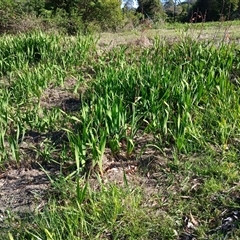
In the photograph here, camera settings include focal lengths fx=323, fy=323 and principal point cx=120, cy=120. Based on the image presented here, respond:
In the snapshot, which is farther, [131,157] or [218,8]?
[218,8]

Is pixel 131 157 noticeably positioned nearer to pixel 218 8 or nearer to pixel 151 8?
pixel 218 8

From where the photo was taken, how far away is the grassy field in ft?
6.82

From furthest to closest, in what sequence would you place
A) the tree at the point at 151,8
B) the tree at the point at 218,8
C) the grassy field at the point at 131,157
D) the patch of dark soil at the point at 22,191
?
the tree at the point at 151,8
the tree at the point at 218,8
the patch of dark soil at the point at 22,191
the grassy field at the point at 131,157

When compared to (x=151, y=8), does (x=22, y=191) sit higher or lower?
lower

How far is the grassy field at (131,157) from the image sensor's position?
208 centimetres

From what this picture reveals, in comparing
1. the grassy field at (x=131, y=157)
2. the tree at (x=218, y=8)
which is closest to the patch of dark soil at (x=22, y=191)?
the grassy field at (x=131, y=157)

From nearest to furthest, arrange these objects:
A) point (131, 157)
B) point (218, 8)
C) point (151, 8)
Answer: point (131, 157) → point (218, 8) → point (151, 8)

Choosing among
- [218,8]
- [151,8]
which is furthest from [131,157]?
[151,8]

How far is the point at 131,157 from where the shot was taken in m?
2.84

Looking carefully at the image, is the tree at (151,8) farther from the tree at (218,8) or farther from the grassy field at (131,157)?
the grassy field at (131,157)

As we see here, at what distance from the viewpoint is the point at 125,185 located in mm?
2389

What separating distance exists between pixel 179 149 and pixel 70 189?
991mm

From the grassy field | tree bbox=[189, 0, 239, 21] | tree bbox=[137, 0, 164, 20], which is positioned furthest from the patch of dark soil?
tree bbox=[137, 0, 164, 20]

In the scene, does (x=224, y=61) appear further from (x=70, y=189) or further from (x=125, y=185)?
(x=70, y=189)
